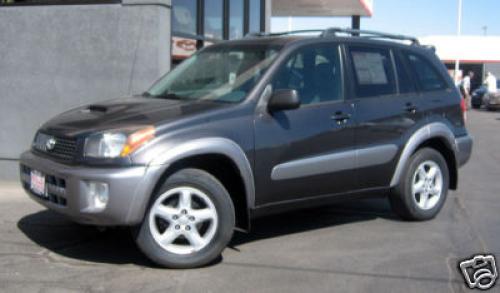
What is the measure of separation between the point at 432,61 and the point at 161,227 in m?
3.54

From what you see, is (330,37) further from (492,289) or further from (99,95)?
(99,95)

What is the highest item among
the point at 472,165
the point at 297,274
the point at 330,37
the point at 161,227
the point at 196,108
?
the point at 330,37

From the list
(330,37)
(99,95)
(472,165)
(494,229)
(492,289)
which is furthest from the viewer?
(472,165)

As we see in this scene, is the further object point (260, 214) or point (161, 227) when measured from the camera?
point (260, 214)

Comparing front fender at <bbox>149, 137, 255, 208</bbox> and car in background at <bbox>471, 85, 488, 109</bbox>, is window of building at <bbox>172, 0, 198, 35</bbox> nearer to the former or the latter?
front fender at <bbox>149, 137, 255, 208</bbox>

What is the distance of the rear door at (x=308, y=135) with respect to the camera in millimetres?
5434

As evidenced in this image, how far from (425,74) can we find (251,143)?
2.50m

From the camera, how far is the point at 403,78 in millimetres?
6672

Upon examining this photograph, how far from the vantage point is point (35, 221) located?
661 centimetres

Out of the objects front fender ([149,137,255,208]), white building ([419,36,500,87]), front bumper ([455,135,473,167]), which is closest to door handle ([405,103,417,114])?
front bumper ([455,135,473,167])

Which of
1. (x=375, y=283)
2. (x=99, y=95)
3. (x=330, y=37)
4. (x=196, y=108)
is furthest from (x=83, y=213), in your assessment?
(x=99, y=95)

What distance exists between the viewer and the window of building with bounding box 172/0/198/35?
10.5m

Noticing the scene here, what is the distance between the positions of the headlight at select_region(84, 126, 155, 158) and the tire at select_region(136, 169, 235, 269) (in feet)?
1.21

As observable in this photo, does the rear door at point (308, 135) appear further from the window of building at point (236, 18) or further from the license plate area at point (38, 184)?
the window of building at point (236, 18)
